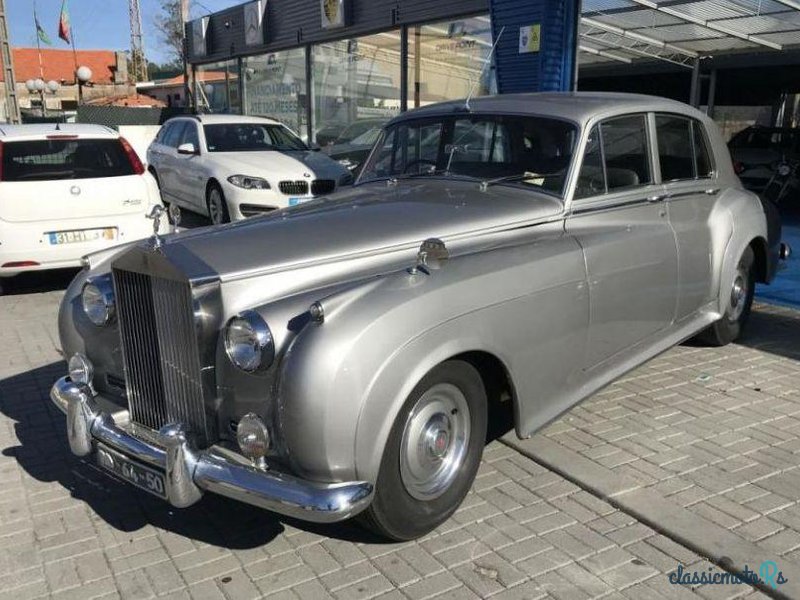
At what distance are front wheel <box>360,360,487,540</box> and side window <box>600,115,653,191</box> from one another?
176cm

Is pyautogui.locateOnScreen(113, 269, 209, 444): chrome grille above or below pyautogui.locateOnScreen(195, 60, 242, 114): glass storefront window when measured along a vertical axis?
below

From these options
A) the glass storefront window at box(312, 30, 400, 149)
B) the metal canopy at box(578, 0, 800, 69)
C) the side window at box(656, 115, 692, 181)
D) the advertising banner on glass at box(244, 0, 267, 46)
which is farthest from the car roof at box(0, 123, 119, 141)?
the advertising banner on glass at box(244, 0, 267, 46)

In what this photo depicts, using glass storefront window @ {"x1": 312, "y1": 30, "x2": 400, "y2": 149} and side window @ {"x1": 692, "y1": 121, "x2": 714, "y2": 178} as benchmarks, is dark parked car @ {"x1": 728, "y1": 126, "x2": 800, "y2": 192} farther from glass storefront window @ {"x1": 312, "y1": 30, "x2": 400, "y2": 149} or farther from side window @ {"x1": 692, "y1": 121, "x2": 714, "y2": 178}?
side window @ {"x1": 692, "y1": 121, "x2": 714, "y2": 178}

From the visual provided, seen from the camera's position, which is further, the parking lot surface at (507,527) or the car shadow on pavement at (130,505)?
the car shadow on pavement at (130,505)

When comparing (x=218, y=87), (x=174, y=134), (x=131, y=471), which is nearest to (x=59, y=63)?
(x=218, y=87)

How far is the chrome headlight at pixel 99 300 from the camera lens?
3.33m

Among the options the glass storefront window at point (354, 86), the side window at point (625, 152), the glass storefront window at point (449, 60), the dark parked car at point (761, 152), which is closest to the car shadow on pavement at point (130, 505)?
the side window at point (625, 152)

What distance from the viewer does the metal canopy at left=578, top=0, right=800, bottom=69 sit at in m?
10.5

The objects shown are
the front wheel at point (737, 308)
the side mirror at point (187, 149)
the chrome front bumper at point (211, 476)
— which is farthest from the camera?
the side mirror at point (187, 149)

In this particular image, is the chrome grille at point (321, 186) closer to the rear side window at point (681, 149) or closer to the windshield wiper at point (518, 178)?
the rear side window at point (681, 149)

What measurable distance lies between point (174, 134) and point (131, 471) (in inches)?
372

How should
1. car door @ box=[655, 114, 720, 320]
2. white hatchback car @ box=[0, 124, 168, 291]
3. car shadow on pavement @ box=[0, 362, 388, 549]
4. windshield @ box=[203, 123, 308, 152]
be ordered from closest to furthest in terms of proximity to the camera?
car shadow on pavement @ box=[0, 362, 388, 549] < car door @ box=[655, 114, 720, 320] < white hatchback car @ box=[0, 124, 168, 291] < windshield @ box=[203, 123, 308, 152]

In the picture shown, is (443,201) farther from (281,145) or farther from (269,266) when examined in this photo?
(281,145)

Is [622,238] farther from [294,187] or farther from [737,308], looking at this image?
[294,187]
